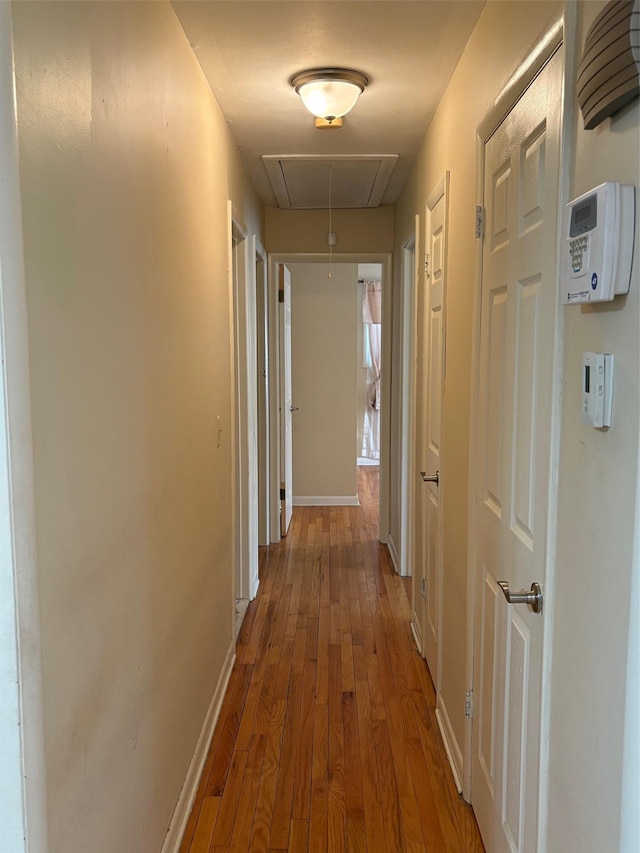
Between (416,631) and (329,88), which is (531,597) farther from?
(416,631)

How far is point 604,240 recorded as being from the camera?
98cm

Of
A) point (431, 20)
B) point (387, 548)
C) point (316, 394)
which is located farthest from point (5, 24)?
point (316, 394)

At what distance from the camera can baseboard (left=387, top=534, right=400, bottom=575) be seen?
14.2 feet

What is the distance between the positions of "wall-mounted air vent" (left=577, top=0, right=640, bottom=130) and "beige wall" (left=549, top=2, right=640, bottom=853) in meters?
0.02

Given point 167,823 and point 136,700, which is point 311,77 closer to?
point 136,700

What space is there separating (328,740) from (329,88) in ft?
7.74

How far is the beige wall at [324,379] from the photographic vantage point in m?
6.00

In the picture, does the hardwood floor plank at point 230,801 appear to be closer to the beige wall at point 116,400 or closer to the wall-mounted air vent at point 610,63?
the beige wall at point 116,400

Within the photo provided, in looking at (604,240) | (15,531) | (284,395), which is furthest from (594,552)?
(284,395)

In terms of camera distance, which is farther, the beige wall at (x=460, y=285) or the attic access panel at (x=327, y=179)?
→ the attic access panel at (x=327, y=179)

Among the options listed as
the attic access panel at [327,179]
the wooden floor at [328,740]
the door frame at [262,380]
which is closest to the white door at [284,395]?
the door frame at [262,380]

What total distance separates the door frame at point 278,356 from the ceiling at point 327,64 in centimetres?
105

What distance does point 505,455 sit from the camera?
1.67 m

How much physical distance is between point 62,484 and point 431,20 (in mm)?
1734
